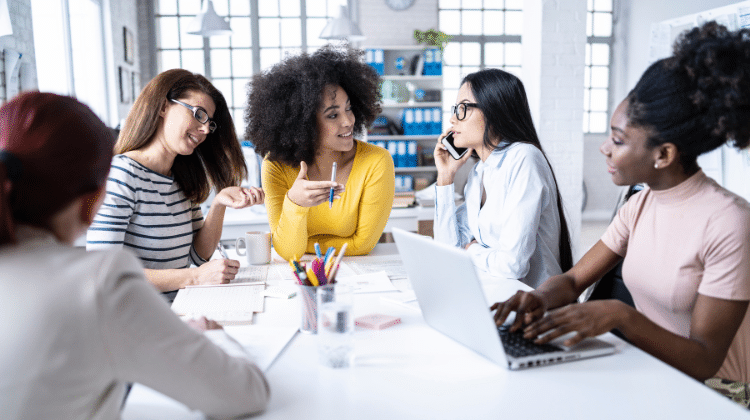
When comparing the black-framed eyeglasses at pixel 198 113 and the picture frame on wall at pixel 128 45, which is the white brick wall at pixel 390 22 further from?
the black-framed eyeglasses at pixel 198 113

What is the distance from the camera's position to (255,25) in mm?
6863

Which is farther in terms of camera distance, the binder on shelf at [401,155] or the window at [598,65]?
the window at [598,65]

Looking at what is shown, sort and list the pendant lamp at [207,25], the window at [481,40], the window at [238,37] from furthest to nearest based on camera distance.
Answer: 1. the window at [481,40]
2. the window at [238,37]
3. the pendant lamp at [207,25]

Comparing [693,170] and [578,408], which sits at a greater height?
[693,170]

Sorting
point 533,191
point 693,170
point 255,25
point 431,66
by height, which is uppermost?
point 255,25

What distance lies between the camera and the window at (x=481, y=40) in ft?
23.3

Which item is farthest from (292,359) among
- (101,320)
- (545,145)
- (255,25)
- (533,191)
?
(255,25)

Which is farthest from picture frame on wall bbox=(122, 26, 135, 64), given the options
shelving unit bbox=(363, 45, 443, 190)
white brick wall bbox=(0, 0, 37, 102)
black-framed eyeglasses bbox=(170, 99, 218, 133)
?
black-framed eyeglasses bbox=(170, 99, 218, 133)

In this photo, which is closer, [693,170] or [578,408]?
[578,408]

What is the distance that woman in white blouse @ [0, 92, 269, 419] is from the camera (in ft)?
1.87

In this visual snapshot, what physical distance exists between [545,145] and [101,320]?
14.3ft

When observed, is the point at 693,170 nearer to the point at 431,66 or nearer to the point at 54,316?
the point at 54,316

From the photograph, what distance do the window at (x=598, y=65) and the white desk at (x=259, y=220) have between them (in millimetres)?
5070

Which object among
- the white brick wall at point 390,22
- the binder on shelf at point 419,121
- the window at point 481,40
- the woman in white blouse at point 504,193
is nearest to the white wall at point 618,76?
the window at point 481,40
